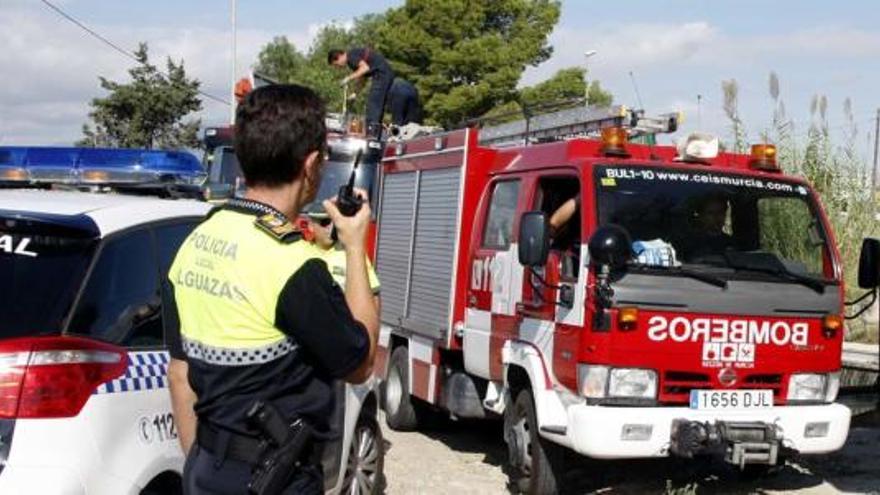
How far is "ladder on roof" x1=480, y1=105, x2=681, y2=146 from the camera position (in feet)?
26.8

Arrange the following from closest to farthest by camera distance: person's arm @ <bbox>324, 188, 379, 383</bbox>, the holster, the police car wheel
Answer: the holster
person's arm @ <bbox>324, 188, 379, 383</bbox>
the police car wheel

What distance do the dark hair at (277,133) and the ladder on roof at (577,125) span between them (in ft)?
18.2

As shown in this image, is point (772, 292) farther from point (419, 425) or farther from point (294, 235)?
point (294, 235)

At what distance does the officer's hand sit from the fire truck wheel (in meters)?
6.59

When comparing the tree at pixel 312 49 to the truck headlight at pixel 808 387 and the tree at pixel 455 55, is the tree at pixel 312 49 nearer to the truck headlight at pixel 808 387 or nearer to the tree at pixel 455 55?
the tree at pixel 455 55

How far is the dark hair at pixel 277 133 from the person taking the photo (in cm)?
272

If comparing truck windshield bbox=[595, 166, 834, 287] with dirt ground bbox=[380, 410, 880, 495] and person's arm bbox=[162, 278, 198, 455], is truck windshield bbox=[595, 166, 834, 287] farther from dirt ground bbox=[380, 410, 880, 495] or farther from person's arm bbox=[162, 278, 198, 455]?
person's arm bbox=[162, 278, 198, 455]

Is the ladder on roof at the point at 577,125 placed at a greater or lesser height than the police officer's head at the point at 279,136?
greater

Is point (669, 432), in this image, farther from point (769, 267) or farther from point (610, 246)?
point (769, 267)

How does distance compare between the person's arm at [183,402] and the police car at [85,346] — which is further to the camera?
the police car at [85,346]

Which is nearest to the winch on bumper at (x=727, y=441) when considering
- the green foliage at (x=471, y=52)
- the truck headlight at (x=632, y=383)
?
the truck headlight at (x=632, y=383)

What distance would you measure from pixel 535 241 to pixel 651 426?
1.28m

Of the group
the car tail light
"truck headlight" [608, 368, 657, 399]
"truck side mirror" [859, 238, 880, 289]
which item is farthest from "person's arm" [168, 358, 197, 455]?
"truck side mirror" [859, 238, 880, 289]

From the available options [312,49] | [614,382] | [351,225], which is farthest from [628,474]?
[312,49]
